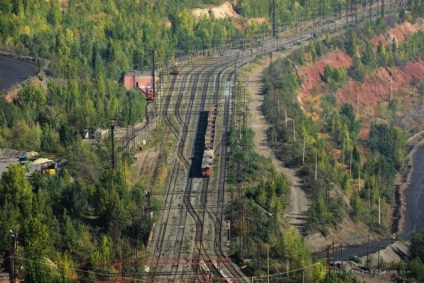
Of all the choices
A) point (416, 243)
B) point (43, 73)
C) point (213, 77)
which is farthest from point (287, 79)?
point (416, 243)

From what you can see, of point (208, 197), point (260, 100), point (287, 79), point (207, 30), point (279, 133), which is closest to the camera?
point (208, 197)

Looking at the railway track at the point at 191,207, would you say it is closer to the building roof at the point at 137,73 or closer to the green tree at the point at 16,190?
the building roof at the point at 137,73

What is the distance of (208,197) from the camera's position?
2451 inches

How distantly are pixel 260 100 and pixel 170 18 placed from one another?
86.6 ft

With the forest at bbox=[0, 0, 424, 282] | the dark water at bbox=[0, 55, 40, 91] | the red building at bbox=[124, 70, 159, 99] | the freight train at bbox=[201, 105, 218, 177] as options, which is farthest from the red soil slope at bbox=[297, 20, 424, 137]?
the dark water at bbox=[0, 55, 40, 91]

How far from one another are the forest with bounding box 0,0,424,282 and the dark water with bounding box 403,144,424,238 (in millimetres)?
2061

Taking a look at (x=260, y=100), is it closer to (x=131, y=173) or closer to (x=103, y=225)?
(x=131, y=173)

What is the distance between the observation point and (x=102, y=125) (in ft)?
237

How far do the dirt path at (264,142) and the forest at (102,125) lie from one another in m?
0.85

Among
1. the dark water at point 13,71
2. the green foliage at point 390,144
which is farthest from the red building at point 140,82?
the green foliage at point 390,144

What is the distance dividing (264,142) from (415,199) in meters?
12.9

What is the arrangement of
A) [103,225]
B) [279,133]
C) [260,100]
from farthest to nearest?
1. [260,100]
2. [279,133]
3. [103,225]

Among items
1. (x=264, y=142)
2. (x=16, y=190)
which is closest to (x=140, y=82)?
(x=264, y=142)

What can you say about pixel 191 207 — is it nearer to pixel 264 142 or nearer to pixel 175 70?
pixel 264 142
